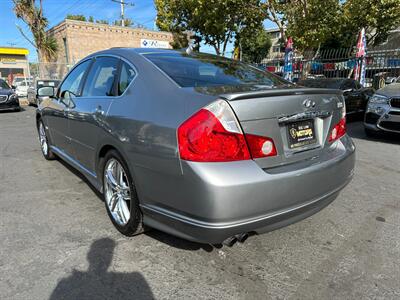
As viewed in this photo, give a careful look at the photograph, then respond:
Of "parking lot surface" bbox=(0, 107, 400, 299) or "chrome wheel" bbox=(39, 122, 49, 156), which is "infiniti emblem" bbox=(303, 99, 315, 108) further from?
"chrome wheel" bbox=(39, 122, 49, 156)

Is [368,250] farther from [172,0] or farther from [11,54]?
[11,54]

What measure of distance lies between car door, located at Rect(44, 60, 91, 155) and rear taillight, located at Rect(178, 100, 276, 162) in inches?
88.4

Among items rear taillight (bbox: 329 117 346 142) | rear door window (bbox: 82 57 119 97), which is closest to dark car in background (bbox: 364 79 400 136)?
rear taillight (bbox: 329 117 346 142)

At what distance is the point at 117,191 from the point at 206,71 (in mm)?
1349

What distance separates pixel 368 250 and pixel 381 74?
52.2ft

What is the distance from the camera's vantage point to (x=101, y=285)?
8.02 ft

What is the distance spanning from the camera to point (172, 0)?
83.3ft

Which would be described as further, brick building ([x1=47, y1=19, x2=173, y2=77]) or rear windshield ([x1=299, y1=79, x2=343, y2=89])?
brick building ([x1=47, y1=19, x2=173, y2=77])

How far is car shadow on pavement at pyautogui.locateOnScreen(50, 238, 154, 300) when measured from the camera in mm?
2342

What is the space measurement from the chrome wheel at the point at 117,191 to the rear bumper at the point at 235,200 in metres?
0.52

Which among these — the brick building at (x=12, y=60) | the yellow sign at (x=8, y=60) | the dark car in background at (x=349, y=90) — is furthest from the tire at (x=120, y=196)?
the yellow sign at (x=8, y=60)

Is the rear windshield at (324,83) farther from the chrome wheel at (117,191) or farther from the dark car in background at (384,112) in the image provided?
the chrome wheel at (117,191)

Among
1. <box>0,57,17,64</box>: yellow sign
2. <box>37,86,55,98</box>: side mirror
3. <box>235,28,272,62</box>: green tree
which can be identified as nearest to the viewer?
<box>37,86,55,98</box>: side mirror

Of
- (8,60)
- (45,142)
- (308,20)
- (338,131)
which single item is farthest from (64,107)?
(8,60)
